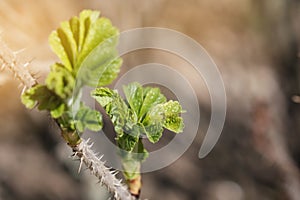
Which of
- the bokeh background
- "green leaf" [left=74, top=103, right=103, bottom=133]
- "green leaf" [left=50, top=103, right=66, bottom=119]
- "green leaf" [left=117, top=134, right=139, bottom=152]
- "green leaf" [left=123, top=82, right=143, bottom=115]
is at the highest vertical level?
the bokeh background

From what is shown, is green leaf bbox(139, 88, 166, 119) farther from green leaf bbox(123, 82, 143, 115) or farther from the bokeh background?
the bokeh background

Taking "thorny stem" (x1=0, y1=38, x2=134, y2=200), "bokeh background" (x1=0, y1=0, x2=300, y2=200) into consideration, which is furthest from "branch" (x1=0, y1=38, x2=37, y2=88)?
"bokeh background" (x1=0, y1=0, x2=300, y2=200)

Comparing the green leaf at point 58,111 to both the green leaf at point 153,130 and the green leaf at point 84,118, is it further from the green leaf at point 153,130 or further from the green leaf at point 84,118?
the green leaf at point 153,130

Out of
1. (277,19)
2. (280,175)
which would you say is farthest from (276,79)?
(280,175)

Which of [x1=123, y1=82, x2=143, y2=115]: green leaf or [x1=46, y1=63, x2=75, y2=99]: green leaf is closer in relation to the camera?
[x1=46, y1=63, x2=75, y2=99]: green leaf

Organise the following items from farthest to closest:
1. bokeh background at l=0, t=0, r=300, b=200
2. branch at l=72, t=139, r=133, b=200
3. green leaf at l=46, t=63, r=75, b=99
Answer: bokeh background at l=0, t=0, r=300, b=200
branch at l=72, t=139, r=133, b=200
green leaf at l=46, t=63, r=75, b=99

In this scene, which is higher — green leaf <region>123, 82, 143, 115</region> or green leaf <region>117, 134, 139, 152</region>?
green leaf <region>123, 82, 143, 115</region>

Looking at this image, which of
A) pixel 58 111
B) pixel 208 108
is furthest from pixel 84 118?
pixel 208 108

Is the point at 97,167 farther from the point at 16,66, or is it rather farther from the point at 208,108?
the point at 208,108

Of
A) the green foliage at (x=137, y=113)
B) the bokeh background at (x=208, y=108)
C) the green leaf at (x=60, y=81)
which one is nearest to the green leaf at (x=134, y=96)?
the green foliage at (x=137, y=113)
